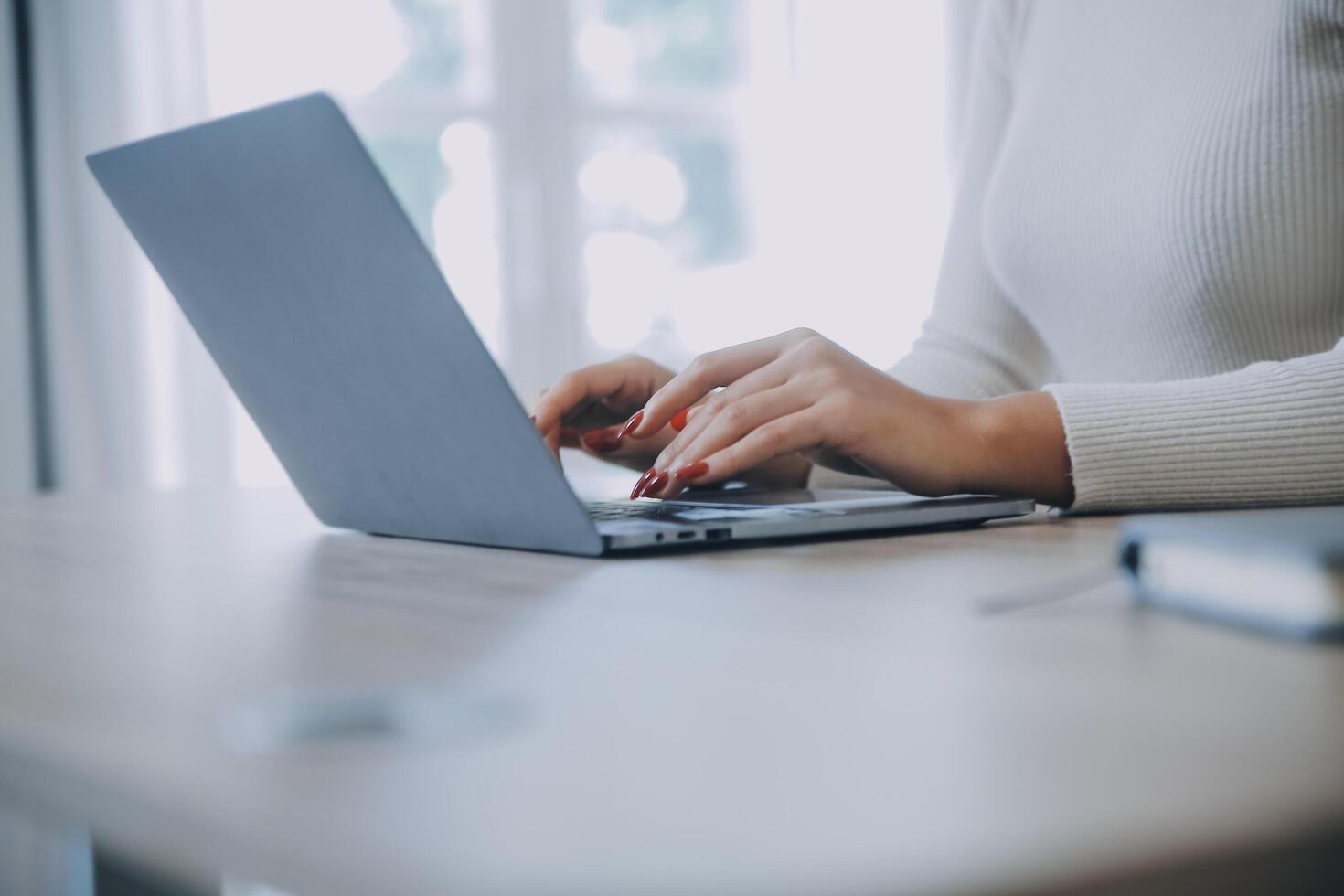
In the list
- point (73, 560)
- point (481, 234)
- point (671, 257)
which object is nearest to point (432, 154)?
point (481, 234)

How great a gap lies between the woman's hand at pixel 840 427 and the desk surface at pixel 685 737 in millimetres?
218

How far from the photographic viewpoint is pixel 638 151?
149 inches

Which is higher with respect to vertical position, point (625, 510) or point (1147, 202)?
point (1147, 202)

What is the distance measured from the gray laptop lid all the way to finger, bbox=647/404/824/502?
12 centimetres

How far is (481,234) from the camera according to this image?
358 cm

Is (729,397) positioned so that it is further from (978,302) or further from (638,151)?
(638,151)

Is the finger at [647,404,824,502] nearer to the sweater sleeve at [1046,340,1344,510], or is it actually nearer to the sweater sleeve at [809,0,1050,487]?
the sweater sleeve at [1046,340,1344,510]

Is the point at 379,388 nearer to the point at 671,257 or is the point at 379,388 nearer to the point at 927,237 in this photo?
the point at 671,257

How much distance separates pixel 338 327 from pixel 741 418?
0.23 metres

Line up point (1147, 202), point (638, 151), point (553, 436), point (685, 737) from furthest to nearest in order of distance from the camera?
point (638, 151)
point (1147, 202)
point (553, 436)
point (685, 737)

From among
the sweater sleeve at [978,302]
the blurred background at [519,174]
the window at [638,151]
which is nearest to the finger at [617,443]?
the sweater sleeve at [978,302]

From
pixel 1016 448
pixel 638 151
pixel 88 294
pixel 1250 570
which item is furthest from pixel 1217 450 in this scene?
pixel 638 151

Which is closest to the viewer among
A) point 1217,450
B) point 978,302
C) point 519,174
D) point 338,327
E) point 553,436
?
point 338,327

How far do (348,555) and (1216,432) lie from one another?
0.50 m
